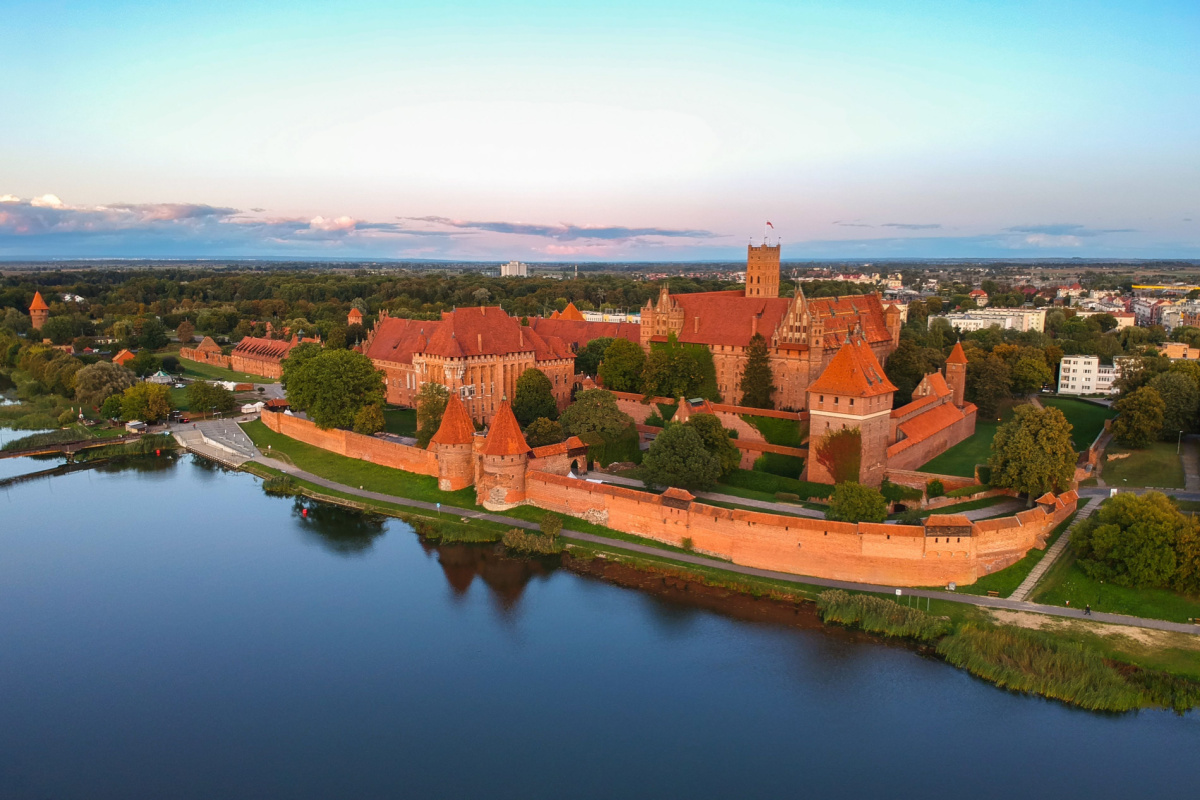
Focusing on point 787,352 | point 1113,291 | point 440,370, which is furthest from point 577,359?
point 1113,291

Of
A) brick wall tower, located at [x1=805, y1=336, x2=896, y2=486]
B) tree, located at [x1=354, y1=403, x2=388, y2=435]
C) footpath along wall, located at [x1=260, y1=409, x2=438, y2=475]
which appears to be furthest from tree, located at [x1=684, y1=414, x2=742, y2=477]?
tree, located at [x1=354, y1=403, x2=388, y2=435]

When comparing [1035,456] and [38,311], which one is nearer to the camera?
[1035,456]

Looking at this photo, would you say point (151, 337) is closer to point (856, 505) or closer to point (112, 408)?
point (112, 408)

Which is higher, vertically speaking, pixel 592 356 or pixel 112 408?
pixel 592 356

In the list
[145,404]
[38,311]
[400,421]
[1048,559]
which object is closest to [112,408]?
[145,404]

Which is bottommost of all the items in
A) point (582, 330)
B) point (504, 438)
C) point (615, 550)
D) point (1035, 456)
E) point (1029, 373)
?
point (615, 550)

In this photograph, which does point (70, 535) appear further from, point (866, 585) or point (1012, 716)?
point (1012, 716)

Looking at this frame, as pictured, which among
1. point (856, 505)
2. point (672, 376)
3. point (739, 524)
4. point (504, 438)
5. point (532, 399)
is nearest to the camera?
point (856, 505)

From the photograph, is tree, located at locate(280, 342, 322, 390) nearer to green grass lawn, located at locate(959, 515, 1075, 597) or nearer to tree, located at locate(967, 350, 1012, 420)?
green grass lawn, located at locate(959, 515, 1075, 597)
